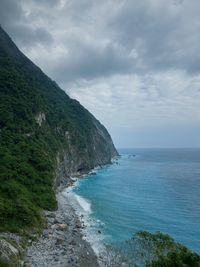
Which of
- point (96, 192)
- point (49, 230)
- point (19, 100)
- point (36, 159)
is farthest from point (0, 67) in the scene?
point (49, 230)

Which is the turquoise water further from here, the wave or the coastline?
the coastline

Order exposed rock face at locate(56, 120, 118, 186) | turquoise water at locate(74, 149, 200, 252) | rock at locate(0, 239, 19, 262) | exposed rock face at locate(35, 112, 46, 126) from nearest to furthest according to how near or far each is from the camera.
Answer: rock at locate(0, 239, 19, 262), turquoise water at locate(74, 149, 200, 252), exposed rock face at locate(35, 112, 46, 126), exposed rock face at locate(56, 120, 118, 186)

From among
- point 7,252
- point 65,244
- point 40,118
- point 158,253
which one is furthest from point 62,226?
point 40,118

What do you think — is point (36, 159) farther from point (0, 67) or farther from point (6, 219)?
point (0, 67)

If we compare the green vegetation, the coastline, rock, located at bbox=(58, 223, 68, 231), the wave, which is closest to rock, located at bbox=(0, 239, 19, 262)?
the coastline

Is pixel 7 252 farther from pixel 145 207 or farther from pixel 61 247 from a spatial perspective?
pixel 145 207

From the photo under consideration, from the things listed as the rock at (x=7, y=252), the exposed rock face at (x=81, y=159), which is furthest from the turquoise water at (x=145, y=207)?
the rock at (x=7, y=252)
